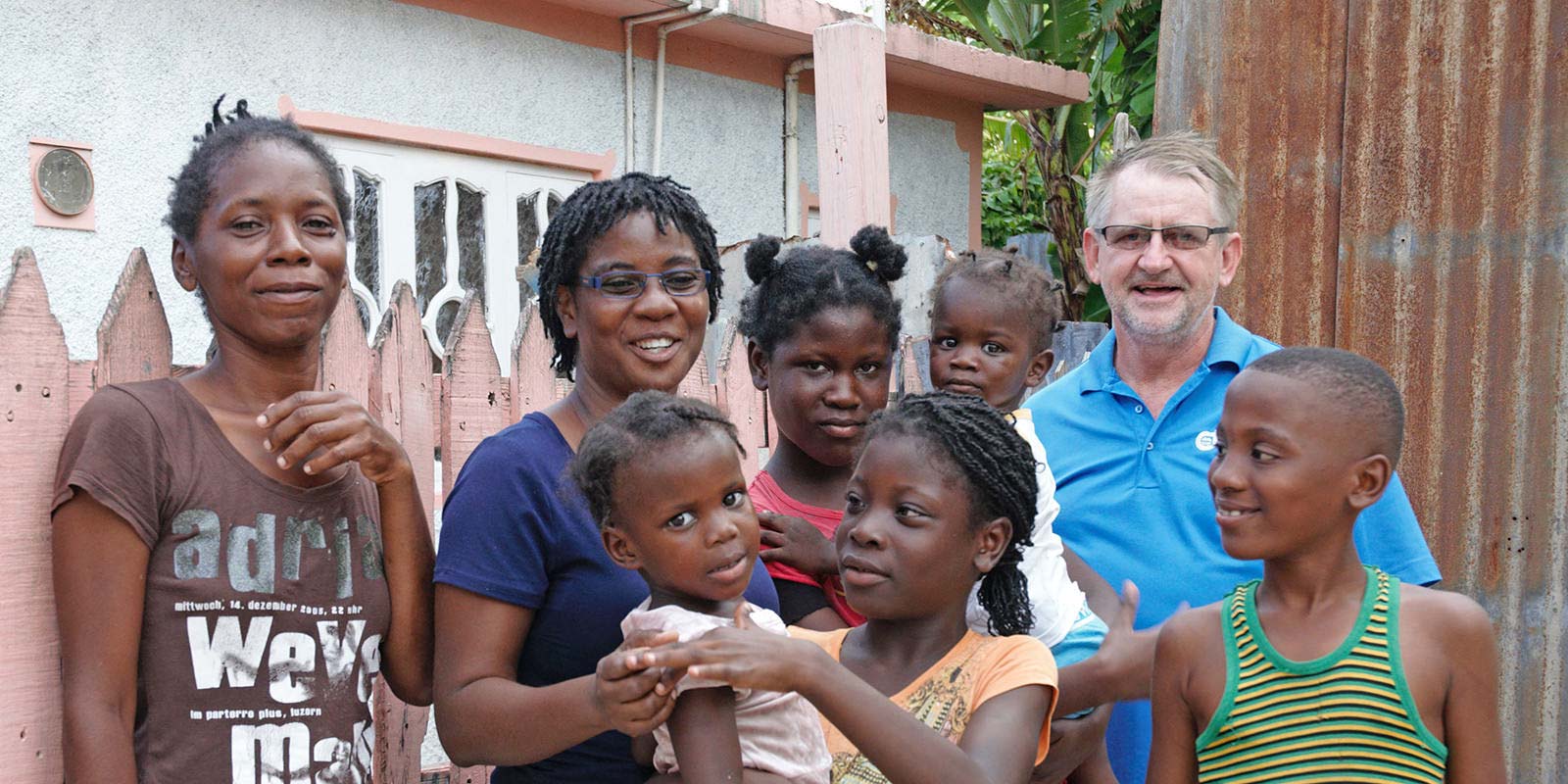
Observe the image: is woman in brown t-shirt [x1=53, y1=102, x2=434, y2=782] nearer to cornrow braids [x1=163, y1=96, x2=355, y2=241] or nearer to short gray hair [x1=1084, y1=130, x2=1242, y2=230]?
cornrow braids [x1=163, y1=96, x2=355, y2=241]

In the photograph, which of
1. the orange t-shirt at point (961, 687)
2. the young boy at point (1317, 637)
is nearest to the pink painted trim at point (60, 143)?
the orange t-shirt at point (961, 687)

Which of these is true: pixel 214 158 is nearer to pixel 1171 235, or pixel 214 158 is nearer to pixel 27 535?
pixel 27 535

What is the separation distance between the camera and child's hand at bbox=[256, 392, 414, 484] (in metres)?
2.30

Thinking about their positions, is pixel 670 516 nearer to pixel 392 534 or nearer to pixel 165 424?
pixel 392 534

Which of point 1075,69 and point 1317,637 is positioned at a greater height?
point 1075,69

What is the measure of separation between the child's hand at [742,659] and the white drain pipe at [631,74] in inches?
257

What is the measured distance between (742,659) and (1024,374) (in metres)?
1.62

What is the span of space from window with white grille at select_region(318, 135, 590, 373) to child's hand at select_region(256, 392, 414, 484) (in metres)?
4.39

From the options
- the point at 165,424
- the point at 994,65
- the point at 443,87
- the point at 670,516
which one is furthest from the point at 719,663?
the point at 994,65

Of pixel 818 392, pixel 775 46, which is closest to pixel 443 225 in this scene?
pixel 775 46

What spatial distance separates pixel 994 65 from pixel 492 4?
3986mm

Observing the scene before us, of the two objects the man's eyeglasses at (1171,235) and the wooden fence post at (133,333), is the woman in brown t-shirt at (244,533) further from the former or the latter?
the man's eyeglasses at (1171,235)

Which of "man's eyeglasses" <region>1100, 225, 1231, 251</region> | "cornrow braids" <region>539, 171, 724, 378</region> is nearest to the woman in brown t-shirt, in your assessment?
"cornrow braids" <region>539, 171, 724, 378</region>

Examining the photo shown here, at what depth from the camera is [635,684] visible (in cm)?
200
